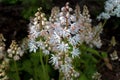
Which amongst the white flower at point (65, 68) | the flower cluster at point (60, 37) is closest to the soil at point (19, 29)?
the flower cluster at point (60, 37)

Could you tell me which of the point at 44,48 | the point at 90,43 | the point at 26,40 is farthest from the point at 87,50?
the point at 44,48

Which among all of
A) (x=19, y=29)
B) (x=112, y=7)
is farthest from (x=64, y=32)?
(x=19, y=29)

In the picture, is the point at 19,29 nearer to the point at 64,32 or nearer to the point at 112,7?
the point at 112,7

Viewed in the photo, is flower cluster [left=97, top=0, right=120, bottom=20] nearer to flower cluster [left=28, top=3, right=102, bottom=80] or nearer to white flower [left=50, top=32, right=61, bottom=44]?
flower cluster [left=28, top=3, right=102, bottom=80]

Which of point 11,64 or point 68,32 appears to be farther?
point 11,64

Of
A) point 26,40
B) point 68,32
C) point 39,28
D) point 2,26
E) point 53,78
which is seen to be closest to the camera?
point 68,32

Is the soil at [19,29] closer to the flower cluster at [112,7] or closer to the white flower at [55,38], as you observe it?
the flower cluster at [112,7]

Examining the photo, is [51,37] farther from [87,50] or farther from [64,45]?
[87,50]

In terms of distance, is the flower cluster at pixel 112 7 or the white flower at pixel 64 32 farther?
the flower cluster at pixel 112 7
